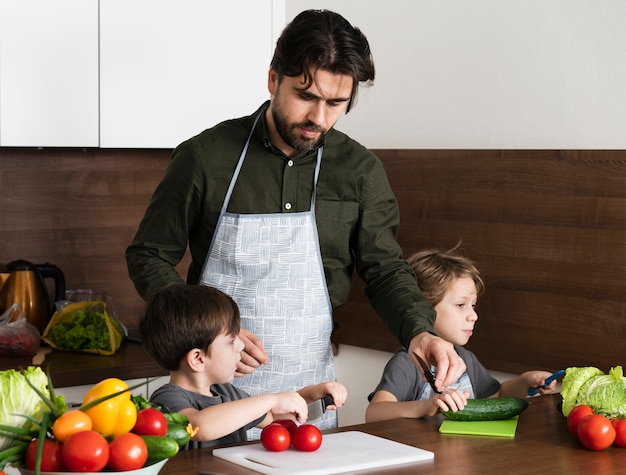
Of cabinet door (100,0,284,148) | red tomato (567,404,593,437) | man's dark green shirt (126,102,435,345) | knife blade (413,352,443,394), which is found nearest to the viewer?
red tomato (567,404,593,437)

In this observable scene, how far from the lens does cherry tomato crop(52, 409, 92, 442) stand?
1.15 m

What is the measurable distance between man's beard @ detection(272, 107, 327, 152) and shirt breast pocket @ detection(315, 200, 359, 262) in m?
0.18

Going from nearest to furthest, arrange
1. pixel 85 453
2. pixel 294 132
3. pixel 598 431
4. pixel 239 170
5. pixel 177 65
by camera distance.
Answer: pixel 85 453
pixel 598 431
pixel 294 132
pixel 239 170
pixel 177 65

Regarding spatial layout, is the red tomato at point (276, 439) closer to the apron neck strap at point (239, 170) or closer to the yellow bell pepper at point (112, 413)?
the yellow bell pepper at point (112, 413)

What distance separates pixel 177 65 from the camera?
2.86 metres

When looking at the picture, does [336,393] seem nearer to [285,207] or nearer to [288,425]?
[288,425]

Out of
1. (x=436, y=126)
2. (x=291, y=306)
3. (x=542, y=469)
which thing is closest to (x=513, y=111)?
(x=436, y=126)

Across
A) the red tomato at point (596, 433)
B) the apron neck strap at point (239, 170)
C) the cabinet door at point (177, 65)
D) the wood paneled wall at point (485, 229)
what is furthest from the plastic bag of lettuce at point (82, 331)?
the red tomato at point (596, 433)

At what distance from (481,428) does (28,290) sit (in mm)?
1523

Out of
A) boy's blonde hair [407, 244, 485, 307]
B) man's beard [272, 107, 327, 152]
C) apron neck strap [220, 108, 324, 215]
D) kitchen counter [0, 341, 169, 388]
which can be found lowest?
kitchen counter [0, 341, 169, 388]

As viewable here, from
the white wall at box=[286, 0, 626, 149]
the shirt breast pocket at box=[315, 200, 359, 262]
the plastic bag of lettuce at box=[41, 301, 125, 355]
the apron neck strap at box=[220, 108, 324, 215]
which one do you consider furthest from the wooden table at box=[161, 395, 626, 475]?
the plastic bag of lettuce at box=[41, 301, 125, 355]

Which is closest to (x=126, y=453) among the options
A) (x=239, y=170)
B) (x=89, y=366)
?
(x=239, y=170)

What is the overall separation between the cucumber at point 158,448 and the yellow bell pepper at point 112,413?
3 centimetres

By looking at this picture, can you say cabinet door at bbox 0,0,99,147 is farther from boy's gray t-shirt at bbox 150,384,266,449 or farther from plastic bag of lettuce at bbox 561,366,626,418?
plastic bag of lettuce at bbox 561,366,626,418
